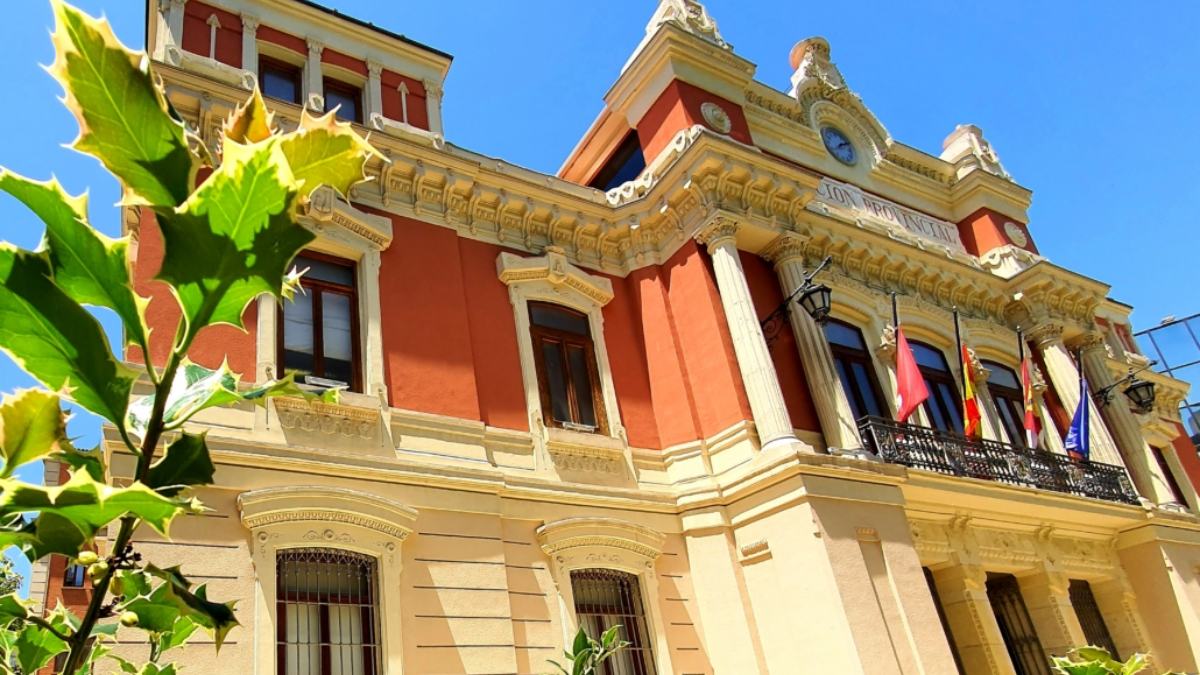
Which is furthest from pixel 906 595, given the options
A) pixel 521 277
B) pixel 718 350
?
pixel 521 277

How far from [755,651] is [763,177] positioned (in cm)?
612

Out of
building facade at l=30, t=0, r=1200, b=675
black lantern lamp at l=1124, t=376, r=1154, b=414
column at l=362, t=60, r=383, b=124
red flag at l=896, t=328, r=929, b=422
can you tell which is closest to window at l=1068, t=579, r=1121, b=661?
building facade at l=30, t=0, r=1200, b=675

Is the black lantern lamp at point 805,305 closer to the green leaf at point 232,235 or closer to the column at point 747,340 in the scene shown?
the column at point 747,340

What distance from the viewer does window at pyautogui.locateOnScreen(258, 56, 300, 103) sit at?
1131cm

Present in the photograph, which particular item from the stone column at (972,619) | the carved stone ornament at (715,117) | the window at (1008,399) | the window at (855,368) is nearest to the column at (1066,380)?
the window at (1008,399)

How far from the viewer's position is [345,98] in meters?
12.0

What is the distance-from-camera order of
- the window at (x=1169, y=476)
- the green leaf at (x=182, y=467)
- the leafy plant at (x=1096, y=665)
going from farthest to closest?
the window at (x=1169, y=476)
the leafy plant at (x=1096, y=665)
the green leaf at (x=182, y=467)

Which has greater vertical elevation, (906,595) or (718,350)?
(718,350)

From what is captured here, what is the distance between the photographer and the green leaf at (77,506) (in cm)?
135

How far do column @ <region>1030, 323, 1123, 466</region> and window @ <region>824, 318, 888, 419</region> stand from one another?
4433 millimetres

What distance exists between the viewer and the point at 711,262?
464 inches

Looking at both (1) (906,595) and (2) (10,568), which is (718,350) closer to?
(1) (906,595)

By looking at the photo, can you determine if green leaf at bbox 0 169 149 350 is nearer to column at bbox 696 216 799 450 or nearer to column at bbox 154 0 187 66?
column at bbox 696 216 799 450

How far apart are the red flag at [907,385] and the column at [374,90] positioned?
24.7 feet
